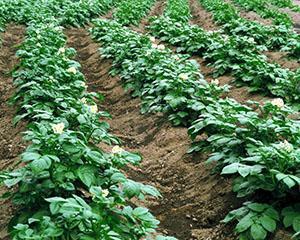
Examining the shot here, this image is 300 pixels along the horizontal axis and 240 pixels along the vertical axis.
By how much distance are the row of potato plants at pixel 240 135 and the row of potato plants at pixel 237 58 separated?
Result: 36.5 inches

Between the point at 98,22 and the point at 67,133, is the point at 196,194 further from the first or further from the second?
the point at 98,22

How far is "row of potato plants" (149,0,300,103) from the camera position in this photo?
715cm

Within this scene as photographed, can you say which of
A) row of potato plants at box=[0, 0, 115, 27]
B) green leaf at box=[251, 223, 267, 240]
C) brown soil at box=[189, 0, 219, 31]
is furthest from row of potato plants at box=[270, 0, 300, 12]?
green leaf at box=[251, 223, 267, 240]

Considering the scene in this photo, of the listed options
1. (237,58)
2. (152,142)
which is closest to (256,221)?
(152,142)

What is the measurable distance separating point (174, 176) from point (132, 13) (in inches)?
453

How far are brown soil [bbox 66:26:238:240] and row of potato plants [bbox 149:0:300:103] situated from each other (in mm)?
1693

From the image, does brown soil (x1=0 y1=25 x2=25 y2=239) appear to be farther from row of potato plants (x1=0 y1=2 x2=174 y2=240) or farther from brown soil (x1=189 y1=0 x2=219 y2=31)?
brown soil (x1=189 y1=0 x2=219 y2=31)

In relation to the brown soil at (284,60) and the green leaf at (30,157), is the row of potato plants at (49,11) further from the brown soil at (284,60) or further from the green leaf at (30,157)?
the green leaf at (30,157)

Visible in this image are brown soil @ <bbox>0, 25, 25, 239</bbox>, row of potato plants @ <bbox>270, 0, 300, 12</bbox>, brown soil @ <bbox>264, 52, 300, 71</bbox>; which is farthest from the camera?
row of potato plants @ <bbox>270, 0, 300, 12</bbox>

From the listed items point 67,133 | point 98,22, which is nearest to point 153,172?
point 67,133

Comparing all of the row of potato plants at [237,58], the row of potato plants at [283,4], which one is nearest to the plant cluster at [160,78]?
the row of potato plants at [237,58]

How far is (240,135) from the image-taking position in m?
4.61

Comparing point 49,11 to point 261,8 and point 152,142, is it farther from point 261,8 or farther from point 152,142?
point 152,142

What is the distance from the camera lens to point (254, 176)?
402cm
